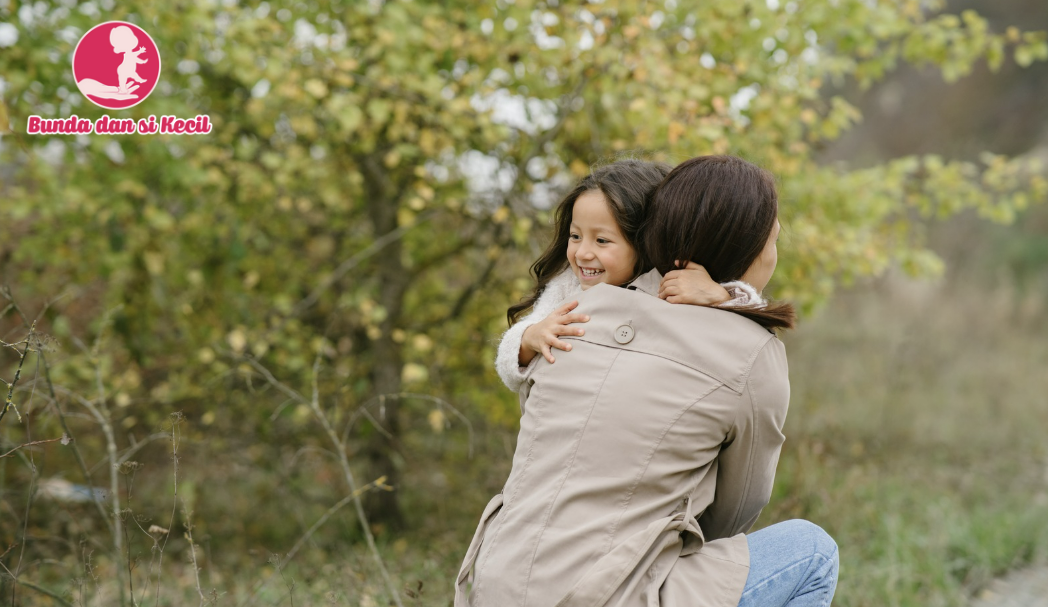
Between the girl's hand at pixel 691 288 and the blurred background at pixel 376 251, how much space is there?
1.27 meters

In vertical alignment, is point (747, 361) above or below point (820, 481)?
above

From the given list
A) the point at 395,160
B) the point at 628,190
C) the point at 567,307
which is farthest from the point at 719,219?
the point at 395,160

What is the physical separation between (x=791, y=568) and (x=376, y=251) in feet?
9.30

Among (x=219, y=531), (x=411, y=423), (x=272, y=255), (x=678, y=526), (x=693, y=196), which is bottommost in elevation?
(x=219, y=531)

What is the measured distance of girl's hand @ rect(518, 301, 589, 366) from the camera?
5.43ft

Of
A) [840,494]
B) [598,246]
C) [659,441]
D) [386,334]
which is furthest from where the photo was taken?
[386,334]

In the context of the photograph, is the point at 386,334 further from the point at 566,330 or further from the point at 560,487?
the point at 560,487

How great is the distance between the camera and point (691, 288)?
158 cm

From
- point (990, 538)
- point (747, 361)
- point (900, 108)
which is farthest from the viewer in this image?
point (900, 108)

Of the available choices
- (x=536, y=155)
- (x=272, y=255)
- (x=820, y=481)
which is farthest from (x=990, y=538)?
(x=272, y=255)

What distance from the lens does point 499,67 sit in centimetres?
349

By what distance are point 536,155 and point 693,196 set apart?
6.87ft

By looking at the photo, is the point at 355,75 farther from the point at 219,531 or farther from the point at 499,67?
the point at 219,531

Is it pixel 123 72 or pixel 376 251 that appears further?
pixel 376 251
